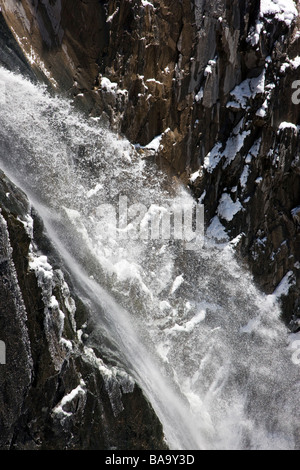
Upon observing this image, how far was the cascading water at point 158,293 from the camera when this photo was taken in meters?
12.7

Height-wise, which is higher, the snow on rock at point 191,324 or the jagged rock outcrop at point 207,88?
the jagged rock outcrop at point 207,88

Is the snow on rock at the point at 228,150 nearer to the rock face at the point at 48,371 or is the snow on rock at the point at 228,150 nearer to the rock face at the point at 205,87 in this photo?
the rock face at the point at 205,87

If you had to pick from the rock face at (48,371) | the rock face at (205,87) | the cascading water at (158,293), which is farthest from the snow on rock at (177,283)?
the rock face at (48,371)

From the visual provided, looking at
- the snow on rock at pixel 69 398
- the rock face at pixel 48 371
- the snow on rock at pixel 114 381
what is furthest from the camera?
the snow on rock at pixel 114 381

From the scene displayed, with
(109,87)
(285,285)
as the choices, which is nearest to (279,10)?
(109,87)

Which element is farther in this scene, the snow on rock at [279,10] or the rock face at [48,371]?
the snow on rock at [279,10]

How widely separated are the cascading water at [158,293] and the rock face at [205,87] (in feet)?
2.72

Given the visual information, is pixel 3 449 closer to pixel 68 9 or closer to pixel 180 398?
pixel 180 398

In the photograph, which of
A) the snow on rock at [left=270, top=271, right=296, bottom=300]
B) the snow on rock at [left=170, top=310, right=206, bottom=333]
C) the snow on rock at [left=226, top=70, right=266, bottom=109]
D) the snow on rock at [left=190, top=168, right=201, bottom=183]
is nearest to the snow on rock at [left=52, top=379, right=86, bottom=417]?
the snow on rock at [left=170, top=310, right=206, bottom=333]

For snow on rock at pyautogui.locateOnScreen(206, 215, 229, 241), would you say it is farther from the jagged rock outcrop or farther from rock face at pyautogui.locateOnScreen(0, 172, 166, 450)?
rock face at pyautogui.locateOnScreen(0, 172, 166, 450)

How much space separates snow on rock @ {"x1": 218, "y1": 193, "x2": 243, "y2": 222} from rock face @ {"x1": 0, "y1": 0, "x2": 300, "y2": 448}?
0.04m

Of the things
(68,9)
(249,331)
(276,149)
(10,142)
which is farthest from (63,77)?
(249,331)

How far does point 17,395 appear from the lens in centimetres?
880

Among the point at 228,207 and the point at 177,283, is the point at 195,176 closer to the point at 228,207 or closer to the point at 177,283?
the point at 228,207
